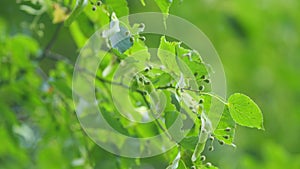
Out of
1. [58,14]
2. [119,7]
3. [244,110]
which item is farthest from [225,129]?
[58,14]

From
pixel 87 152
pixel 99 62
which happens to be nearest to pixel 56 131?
pixel 87 152

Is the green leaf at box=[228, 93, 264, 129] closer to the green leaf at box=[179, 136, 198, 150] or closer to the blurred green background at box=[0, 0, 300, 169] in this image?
the green leaf at box=[179, 136, 198, 150]

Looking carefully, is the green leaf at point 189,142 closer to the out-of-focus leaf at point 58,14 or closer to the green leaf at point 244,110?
the green leaf at point 244,110

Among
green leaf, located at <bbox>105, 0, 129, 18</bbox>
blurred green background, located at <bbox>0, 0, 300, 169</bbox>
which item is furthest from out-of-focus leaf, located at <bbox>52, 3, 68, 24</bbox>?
green leaf, located at <bbox>105, 0, 129, 18</bbox>

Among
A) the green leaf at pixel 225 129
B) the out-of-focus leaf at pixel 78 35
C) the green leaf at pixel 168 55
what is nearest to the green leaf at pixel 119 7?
the green leaf at pixel 168 55

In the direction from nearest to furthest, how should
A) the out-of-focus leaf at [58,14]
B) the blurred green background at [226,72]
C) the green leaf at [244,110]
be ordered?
the green leaf at [244,110], the out-of-focus leaf at [58,14], the blurred green background at [226,72]
